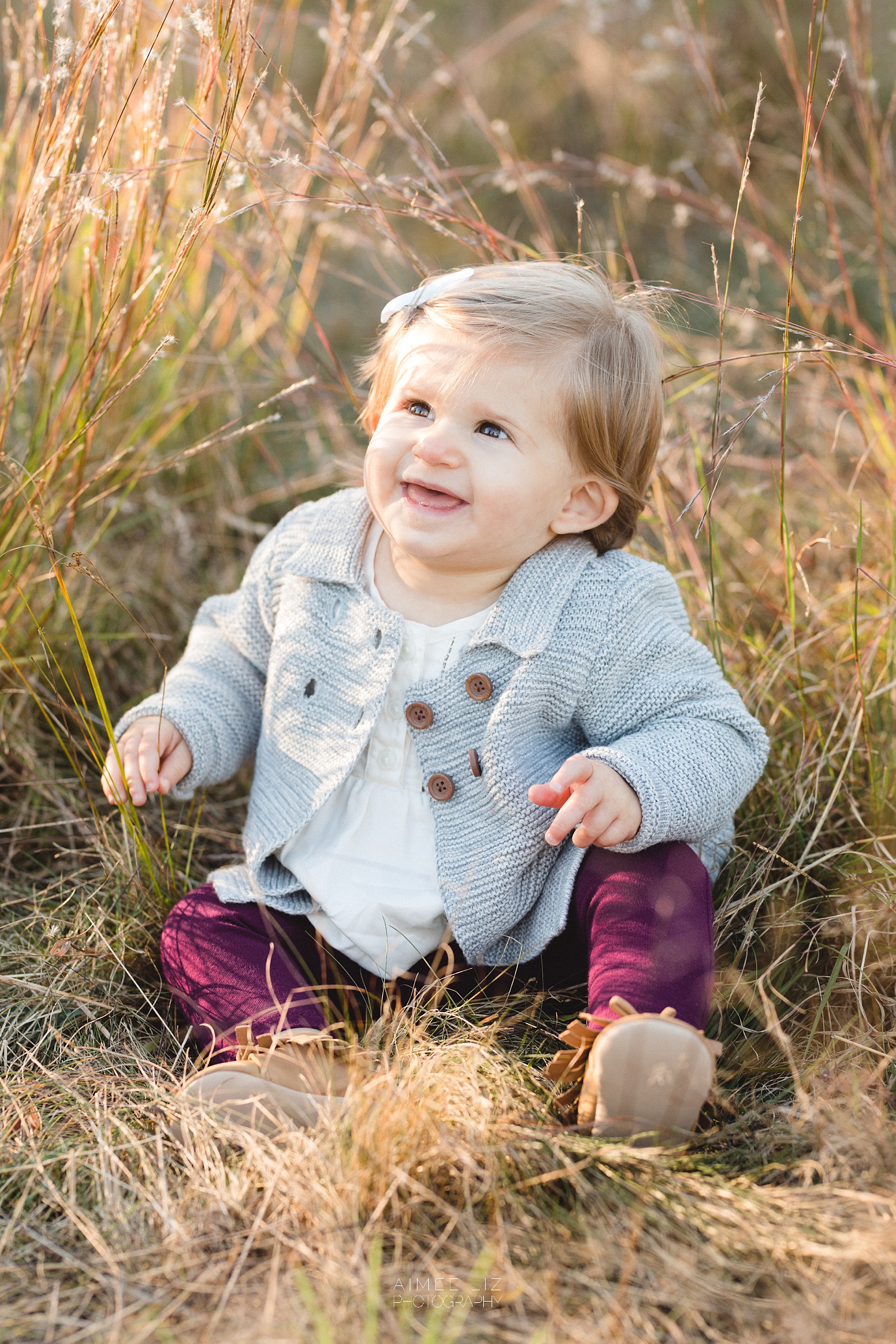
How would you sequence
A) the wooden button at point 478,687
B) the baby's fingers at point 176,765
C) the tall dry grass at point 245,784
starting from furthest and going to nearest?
1. the baby's fingers at point 176,765
2. the wooden button at point 478,687
3. the tall dry grass at point 245,784

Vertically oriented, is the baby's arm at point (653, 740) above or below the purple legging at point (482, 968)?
above

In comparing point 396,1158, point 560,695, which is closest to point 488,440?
point 560,695

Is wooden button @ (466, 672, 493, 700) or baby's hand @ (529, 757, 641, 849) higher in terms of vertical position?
wooden button @ (466, 672, 493, 700)

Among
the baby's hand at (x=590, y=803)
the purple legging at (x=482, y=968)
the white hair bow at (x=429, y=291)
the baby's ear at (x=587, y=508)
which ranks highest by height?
the white hair bow at (x=429, y=291)

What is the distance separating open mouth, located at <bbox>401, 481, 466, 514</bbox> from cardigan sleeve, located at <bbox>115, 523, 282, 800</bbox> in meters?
0.36

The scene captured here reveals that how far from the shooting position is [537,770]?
62.2 inches

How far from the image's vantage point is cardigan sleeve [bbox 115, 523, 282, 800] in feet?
5.69

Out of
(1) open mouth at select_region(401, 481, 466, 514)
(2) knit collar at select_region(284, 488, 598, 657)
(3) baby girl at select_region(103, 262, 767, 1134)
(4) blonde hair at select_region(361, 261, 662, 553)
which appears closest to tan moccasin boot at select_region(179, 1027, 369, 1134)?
(3) baby girl at select_region(103, 262, 767, 1134)

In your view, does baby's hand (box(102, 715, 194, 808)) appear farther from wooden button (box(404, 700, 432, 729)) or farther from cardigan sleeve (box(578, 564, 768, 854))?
cardigan sleeve (box(578, 564, 768, 854))

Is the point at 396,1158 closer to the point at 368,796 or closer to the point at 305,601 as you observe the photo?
the point at 368,796

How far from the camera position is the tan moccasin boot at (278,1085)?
4.41 ft

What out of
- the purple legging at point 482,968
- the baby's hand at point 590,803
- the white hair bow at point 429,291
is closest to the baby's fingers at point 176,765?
the purple legging at point 482,968

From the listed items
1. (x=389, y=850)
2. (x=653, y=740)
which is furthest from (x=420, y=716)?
(x=653, y=740)

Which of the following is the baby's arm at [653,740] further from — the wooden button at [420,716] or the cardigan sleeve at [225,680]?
the cardigan sleeve at [225,680]
